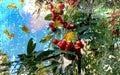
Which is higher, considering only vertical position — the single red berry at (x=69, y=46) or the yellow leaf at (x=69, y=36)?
the yellow leaf at (x=69, y=36)

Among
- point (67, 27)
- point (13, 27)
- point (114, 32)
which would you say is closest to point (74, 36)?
point (67, 27)

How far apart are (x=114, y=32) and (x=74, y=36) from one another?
366 mm

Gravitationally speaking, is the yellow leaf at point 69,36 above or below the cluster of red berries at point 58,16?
below

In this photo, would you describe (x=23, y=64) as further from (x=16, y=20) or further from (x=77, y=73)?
(x=16, y=20)

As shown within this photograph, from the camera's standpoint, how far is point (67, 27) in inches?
51.9

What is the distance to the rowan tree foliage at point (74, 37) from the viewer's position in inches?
50.3

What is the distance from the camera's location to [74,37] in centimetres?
129

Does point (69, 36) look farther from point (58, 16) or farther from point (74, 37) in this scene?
point (58, 16)

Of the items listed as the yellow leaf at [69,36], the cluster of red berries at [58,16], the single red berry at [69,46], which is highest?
the cluster of red berries at [58,16]

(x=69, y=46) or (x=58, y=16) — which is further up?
(x=58, y=16)

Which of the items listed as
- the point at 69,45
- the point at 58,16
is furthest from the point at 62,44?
the point at 58,16

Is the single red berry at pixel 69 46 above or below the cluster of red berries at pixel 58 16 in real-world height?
below

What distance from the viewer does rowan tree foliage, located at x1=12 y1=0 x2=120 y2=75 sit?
128 centimetres

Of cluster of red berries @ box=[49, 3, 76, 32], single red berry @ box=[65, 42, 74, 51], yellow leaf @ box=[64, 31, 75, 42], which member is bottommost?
single red berry @ box=[65, 42, 74, 51]
